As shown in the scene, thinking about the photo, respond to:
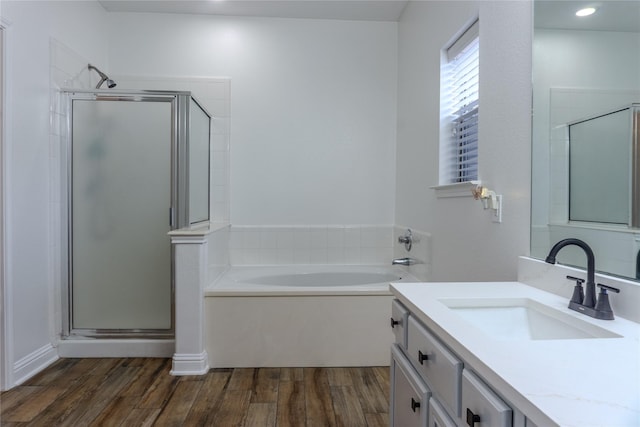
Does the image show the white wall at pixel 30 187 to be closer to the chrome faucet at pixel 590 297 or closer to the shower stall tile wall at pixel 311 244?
the shower stall tile wall at pixel 311 244

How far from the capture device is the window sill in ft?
6.27

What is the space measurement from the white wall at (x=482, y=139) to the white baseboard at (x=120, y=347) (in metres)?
1.92

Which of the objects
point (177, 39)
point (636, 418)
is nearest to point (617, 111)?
point (636, 418)

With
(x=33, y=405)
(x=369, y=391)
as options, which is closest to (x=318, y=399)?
(x=369, y=391)

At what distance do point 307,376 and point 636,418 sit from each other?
6.71 ft

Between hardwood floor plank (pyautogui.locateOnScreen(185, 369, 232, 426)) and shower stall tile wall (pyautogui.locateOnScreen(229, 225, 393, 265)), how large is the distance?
1150mm

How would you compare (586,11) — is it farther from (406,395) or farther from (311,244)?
(311,244)

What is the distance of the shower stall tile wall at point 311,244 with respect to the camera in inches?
133

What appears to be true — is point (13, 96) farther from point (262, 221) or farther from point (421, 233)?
point (421, 233)

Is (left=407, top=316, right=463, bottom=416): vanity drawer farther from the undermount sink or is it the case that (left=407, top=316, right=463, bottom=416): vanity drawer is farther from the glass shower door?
the glass shower door

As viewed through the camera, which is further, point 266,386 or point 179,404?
point 266,386

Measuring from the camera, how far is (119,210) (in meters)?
2.71

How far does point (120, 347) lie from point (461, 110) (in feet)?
9.01

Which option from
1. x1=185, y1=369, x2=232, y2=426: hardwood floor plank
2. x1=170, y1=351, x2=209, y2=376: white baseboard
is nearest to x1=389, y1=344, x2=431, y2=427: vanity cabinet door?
x1=185, y1=369, x2=232, y2=426: hardwood floor plank
